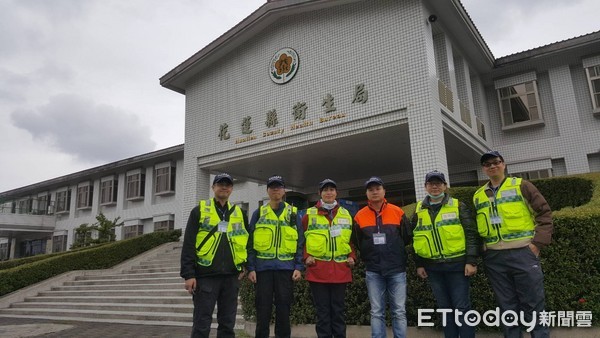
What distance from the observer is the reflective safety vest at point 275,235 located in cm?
402

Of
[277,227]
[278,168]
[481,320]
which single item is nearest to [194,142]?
[278,168]

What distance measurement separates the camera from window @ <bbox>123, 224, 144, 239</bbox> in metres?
19.6

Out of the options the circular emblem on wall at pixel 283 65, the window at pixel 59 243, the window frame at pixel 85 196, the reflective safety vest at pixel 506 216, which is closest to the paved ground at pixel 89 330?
the reflective safety vest at pixel 506 216

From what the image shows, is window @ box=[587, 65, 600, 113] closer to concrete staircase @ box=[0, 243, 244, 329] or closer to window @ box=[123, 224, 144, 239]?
concrete staircase @ box=[0, 243, 244, 329]

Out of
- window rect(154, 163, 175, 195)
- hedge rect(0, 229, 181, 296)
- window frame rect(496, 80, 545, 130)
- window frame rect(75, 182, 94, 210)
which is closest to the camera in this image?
window frame rect(496, 80, 545, 130)

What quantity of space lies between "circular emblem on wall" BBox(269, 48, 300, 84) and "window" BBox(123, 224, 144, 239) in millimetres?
12105

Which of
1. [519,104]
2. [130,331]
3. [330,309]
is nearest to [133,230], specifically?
[130,331]

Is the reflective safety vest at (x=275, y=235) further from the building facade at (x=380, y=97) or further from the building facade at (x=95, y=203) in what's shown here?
the building facade at (x=95, y=203)

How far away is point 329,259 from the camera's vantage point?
13.1ft

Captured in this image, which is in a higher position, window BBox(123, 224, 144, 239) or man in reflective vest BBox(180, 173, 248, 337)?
window BBox(123, 224, 144, 239)

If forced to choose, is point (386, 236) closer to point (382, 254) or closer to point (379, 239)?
point (379, 239)

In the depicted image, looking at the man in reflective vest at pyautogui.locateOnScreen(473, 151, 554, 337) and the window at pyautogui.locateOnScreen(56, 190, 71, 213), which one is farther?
the window at pyautogui.locateOnScreen(56, 190, 71, 213)

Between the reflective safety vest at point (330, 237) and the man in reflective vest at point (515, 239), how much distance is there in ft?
4.17

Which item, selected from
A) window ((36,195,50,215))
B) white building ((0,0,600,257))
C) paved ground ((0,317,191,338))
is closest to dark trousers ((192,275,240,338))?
paved ground ((0,317,191,338))
